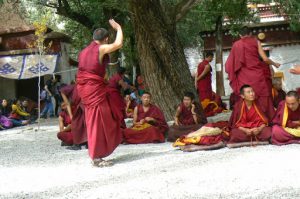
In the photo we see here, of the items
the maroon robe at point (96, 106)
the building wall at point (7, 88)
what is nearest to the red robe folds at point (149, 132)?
the maroon robe at point (96, 106)

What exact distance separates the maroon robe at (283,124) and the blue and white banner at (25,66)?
1033cm

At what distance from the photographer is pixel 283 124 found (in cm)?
641

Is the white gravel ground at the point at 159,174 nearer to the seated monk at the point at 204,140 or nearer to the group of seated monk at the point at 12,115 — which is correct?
the seated monk at the point at 204,140

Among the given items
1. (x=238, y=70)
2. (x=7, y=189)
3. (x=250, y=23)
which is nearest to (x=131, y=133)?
(x=238, y=70)

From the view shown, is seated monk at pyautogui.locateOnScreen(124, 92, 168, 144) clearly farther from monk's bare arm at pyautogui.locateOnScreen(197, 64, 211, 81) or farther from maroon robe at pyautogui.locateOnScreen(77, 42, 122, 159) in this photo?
monk's bare arm at pyautogui.locateOnScreen(197, 64, 211, 81)

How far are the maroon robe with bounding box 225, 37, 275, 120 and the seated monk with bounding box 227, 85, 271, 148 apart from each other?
333 mm

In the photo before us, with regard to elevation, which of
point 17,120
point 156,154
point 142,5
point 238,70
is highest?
point 142,5

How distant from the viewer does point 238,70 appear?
283 inches

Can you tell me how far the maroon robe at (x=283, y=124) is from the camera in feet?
20.8

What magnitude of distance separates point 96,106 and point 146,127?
2138 millimetres

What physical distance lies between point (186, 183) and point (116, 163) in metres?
1.57

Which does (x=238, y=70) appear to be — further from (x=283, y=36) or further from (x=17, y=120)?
(x=283, y=36)

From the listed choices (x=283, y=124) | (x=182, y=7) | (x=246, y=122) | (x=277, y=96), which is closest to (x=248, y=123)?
(x=246, y=122)

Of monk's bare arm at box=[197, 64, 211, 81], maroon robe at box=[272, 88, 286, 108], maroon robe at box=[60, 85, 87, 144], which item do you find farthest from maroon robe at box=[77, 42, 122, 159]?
monk's bare arm at box=[197, 64, 211, 81]
